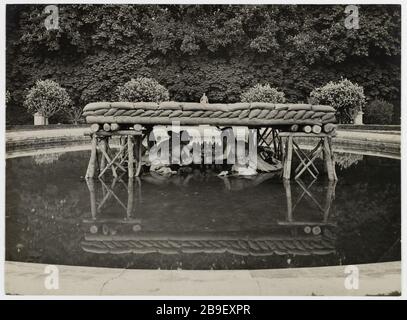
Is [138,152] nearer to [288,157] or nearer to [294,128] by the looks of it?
[288,157]

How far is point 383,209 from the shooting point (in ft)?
24.8

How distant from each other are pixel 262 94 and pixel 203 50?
3695mm

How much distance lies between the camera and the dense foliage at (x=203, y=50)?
961 cm

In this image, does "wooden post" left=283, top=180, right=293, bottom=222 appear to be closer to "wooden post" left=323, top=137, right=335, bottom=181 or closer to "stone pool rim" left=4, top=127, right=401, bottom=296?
"wooden post" left=323, top=137, right=335, bottom=181

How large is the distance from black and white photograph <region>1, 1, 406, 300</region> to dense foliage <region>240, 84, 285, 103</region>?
0.08 metres

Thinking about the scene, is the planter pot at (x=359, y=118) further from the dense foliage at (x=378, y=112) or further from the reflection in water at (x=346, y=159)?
the reflection in water at (x=346, y=159)

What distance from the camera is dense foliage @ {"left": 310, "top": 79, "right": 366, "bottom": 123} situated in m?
15.0

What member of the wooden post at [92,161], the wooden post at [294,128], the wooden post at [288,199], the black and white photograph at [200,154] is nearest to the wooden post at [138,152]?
the black and white photograph at [200,154]

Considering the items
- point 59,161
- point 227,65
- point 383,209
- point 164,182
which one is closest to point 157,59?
point 227,65

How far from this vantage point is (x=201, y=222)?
6668mm

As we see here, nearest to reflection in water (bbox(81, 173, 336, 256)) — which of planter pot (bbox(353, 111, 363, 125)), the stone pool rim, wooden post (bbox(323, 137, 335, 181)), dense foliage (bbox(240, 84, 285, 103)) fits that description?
the stone pool rim

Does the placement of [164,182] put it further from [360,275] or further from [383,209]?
[360,275]

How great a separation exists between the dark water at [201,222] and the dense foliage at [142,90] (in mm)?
5025

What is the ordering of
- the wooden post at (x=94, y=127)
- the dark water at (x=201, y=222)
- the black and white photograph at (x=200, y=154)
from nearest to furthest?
the black and white photograph at (x=200, y=154) < the dark water at (x=201, y=222) < the wooden post at (x=94, y=127)
